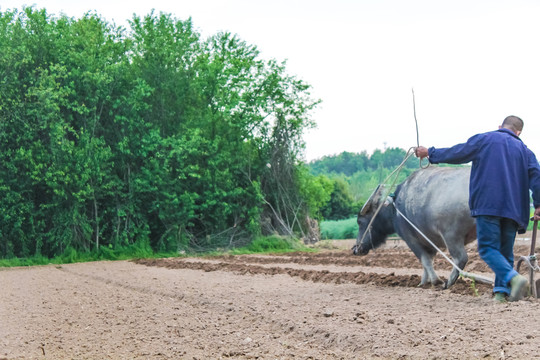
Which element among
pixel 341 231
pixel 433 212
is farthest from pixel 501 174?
pixel 341 231

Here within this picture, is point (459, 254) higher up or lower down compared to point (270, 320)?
higher up

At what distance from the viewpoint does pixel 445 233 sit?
8523 mm

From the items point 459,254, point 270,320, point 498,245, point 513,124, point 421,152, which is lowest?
point 270,320

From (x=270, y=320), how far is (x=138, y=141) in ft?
53.2

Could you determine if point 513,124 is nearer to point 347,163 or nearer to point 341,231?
point 341,231

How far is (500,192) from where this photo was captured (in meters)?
7.14

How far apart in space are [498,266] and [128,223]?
670 inches

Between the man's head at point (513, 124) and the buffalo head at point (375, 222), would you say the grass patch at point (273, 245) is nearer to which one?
the buffalo head at point (375, 222)

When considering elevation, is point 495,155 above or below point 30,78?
below

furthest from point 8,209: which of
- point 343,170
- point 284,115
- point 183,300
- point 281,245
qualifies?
point 343,170

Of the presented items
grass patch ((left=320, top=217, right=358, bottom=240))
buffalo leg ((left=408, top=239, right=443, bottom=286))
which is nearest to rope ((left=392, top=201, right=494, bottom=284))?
buffalo leg ((left=408, top=239, right=443, bottom=286))

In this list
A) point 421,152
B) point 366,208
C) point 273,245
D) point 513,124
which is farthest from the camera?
point 273,245

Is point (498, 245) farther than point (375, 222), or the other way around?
point (375, 222)

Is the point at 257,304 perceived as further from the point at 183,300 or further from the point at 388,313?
the point at 388,313
